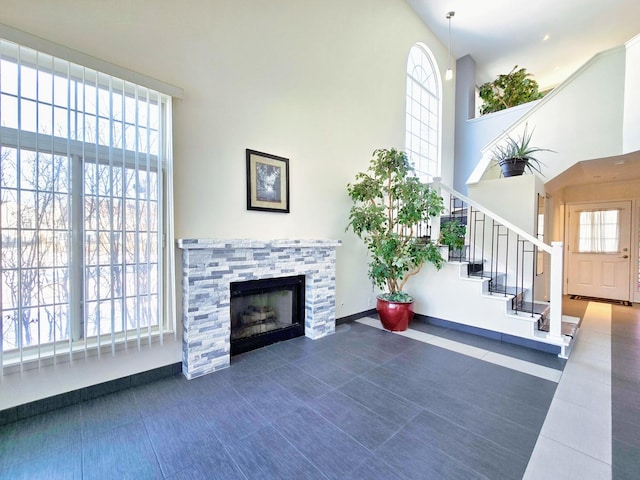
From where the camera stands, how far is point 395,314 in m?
3.52

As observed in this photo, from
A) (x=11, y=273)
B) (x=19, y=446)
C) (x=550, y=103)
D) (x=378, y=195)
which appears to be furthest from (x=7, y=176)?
(x=550, y=103)

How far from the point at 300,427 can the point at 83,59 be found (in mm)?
2906

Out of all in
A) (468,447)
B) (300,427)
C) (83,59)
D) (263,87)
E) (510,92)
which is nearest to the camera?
(468,447)

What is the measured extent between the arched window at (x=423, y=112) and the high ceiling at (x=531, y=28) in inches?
29.5

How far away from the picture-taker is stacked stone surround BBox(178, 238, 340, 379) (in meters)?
2.38

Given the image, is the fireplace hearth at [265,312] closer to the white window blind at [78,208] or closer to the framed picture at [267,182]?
the white window blind at [78,208]

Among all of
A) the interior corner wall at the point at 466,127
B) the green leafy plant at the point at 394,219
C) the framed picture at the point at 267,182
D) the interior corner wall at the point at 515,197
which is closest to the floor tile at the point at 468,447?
the green leafy plant at the point at 394,219

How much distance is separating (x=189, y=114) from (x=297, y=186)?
1.36 m

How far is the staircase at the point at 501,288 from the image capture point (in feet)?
9.74

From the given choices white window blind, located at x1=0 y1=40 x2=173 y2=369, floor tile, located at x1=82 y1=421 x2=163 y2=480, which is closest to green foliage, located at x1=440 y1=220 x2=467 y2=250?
white window blind, located at x1=0 y1=40 x2=173 y2=369

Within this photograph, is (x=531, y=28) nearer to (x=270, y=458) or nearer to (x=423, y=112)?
(x=423, y=112)

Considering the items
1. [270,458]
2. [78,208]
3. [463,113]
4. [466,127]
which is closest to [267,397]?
[270,458]

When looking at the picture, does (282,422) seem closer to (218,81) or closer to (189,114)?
(189,114)

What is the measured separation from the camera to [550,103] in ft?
14.8
